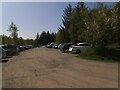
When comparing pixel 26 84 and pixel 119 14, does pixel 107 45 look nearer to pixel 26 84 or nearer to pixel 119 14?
pixel 119 14

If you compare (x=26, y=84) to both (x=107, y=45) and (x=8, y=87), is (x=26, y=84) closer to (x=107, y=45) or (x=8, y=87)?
(x=8, y=87)

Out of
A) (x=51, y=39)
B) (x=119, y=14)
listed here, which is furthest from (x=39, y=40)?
(x=119, y=14)

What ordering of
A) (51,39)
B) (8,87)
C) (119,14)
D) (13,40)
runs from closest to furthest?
(8,87)
(119,14)
(13,40)
(51,39)

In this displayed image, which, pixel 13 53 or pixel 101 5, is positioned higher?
pixel 101 5

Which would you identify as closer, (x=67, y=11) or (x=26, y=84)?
(x=26, y=84)

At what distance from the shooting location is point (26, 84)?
13422 millimetres

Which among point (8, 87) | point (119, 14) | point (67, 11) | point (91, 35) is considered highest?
point (67, 11)

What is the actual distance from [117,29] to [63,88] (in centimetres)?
2438

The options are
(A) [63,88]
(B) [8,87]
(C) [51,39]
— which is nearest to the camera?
(A) [63,88]

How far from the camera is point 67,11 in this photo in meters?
96.8

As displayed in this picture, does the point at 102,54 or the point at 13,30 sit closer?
the point at 102,54

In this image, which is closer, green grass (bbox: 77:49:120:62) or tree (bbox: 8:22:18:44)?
green grass (bbox: 77:49:120:62)

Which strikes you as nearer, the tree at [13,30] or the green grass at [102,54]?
the green grass at [102,54]

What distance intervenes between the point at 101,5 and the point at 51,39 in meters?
134
